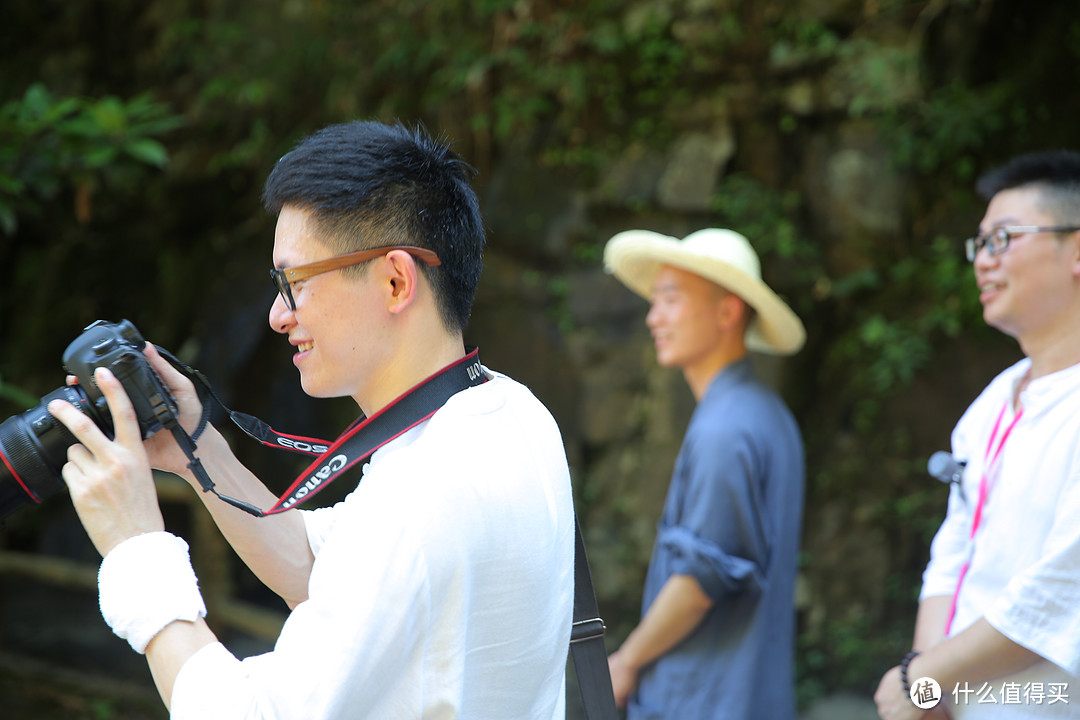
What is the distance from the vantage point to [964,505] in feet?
7.63

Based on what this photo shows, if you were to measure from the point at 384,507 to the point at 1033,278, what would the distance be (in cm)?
Answer: 172

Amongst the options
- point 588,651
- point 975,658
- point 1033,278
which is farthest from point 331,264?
point 1033,278

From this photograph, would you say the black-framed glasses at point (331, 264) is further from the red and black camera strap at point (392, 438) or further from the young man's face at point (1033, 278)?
the young man's face at point (1033, 278)

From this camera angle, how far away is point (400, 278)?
55.6 inches

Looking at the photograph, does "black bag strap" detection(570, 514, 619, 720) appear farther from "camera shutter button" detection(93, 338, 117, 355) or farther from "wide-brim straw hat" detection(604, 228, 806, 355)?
"wide-brim straw hat" detection(604, 228, 806, 355)

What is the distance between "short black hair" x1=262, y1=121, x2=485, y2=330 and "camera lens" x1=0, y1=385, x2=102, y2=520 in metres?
0.44

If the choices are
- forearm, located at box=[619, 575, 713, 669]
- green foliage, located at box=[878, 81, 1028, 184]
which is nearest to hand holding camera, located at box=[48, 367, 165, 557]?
forearm, located at box=[619, 575, 713, 669]

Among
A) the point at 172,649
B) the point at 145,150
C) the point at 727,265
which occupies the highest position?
the point at 145,150

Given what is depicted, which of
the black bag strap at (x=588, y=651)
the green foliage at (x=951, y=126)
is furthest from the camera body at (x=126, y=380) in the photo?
the green foliage at (x=951, y=126)

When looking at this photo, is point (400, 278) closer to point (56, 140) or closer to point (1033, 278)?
point (1033, 278)

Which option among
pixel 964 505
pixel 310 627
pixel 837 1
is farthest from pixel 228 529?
pixel 837 1

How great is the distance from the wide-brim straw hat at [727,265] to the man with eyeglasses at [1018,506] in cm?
64

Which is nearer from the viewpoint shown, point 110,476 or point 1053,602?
point 110,476

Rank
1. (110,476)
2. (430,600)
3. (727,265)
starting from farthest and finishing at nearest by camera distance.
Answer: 1. (727,265)
2. (110,476)
3. (430,600)
